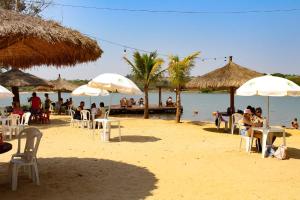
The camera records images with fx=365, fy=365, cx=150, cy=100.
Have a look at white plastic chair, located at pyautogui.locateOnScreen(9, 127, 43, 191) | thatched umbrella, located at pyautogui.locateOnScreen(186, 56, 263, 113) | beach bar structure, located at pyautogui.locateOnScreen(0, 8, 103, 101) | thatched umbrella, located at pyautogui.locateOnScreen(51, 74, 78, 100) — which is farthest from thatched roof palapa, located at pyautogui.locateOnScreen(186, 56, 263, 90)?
white plastic chair, located at pyautogui.locateOnScreen(9, 127, 43, 191)

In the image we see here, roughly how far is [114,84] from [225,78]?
7.51 metres

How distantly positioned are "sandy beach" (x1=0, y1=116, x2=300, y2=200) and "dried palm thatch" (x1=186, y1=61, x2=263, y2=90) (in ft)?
19.0

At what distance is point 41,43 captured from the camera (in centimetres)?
658

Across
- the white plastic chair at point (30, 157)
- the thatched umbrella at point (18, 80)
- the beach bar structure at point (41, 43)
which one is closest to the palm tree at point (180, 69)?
the thatched umbrella at point (18, 80)

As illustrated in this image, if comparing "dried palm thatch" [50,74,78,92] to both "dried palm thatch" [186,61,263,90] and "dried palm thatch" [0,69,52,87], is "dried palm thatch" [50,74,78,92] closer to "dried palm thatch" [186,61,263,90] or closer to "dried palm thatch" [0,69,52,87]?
"dried palm thatch" [0,69,52,87]

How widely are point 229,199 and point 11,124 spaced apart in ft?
28.4

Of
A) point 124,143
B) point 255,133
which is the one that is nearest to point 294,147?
point 255,133

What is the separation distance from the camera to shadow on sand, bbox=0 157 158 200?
17.8 ft

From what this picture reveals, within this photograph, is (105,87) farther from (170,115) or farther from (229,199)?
(170,115)

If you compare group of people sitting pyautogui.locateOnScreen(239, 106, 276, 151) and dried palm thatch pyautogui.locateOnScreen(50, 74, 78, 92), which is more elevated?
dried palm thatch pyautogui.locateOnScreen(50, 74, 78, 92)

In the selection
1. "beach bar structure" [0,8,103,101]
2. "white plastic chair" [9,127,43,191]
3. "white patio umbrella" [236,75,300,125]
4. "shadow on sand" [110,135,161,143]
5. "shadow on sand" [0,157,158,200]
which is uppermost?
"beach bar structure" [0,8,103,101]

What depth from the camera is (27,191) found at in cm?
555

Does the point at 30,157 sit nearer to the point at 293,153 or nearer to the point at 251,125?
the point at 251,125

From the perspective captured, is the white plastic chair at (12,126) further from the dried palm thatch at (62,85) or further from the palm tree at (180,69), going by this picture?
the dried palm thatch at (62,85)
